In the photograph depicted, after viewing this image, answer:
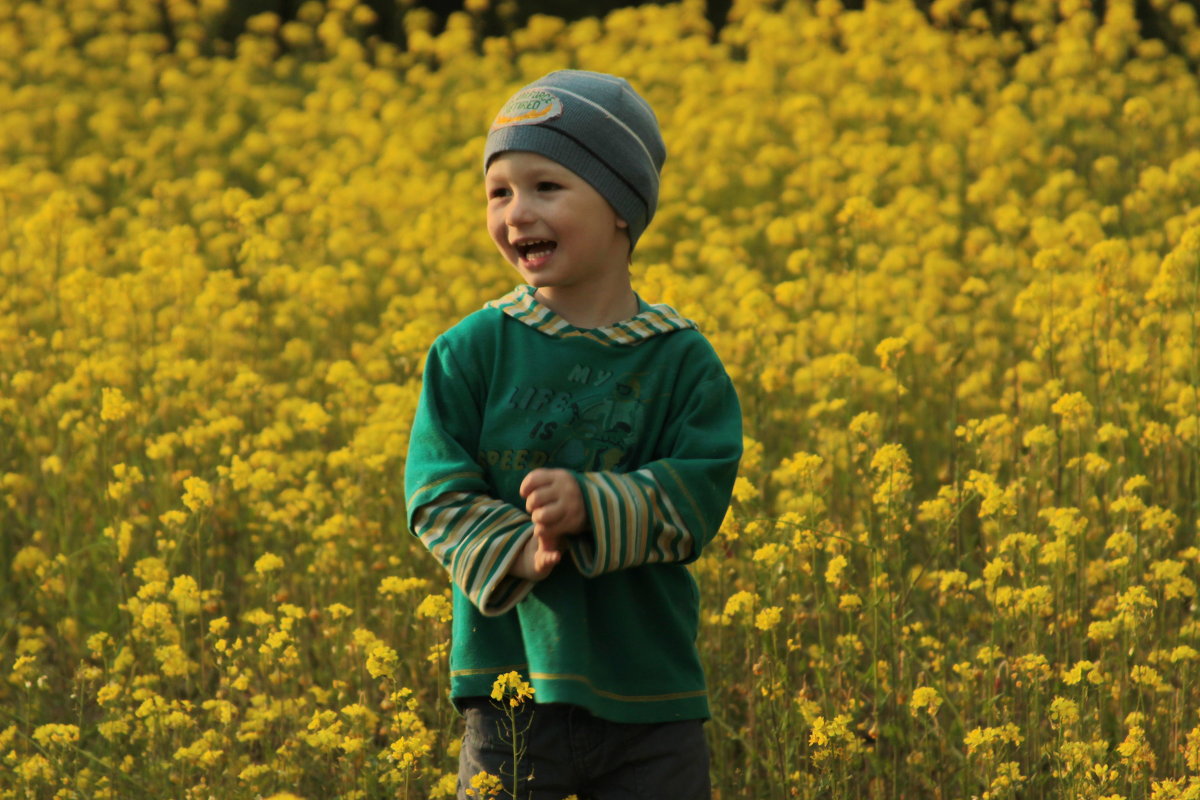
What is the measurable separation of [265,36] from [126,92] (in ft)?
16.3

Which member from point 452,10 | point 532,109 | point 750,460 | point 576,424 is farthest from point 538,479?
point 452,10

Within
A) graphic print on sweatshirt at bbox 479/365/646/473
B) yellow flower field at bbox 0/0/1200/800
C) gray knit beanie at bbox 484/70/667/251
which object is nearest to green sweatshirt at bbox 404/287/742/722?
graphic print on sweatshirt at bbox 479/365/646/473

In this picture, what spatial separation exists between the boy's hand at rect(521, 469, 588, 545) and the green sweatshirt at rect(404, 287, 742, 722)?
0.38 feet

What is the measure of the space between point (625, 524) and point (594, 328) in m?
0.39

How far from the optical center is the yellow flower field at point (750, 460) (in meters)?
3.53

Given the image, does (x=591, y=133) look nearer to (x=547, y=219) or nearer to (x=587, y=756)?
(x=547, y=219)

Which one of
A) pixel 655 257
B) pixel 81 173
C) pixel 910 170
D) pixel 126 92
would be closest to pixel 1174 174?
pixel 910 170

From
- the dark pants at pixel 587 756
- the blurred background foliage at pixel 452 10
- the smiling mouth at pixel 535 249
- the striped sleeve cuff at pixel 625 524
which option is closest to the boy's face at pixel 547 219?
the smiling mouth at pixel 535 249

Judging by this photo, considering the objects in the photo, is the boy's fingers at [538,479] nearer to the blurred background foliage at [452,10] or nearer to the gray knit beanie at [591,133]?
the gray knit beanie at [591,133]

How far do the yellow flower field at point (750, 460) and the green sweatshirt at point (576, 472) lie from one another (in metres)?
0.54

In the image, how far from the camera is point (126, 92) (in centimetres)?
1277

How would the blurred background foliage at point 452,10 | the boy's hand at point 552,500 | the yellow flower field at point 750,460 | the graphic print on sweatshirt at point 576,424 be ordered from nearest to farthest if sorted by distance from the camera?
the boy's hand at point 552,500 → the graphic print on sweatshirt at point 576,424 → the yellow flower field at point 750,460 → the blurred background foliage at point 452,10

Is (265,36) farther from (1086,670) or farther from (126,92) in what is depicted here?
(1086,670)

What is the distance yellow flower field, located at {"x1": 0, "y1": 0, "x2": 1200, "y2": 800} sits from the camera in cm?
353
